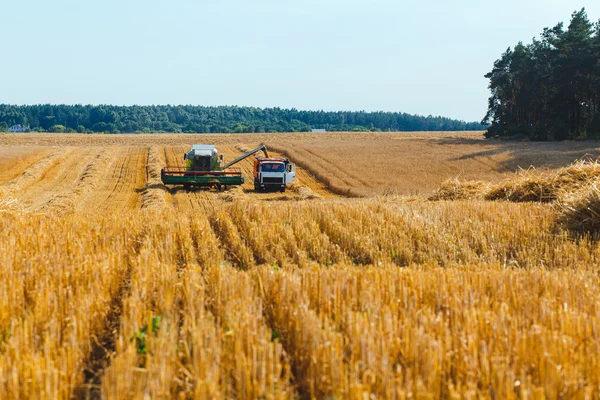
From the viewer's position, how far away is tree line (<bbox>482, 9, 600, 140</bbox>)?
56625 mm

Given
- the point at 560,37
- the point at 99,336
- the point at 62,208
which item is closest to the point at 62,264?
the point at 99,336

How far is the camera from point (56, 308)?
581cm

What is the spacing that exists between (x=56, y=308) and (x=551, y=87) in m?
66.0

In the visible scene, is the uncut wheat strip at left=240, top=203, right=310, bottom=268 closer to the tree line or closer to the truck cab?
the truck cab

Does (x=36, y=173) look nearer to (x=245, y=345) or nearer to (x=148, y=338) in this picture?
(x=148, y=338)

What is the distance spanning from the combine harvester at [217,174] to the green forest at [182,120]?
305 ft

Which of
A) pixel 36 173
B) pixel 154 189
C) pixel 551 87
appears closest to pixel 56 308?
pixel 154 189

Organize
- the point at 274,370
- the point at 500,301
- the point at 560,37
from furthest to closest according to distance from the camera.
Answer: the point at 560,37
the point at 500,301
the point at 274,370

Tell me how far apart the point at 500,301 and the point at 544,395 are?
95.6 inches

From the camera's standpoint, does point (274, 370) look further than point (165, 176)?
No

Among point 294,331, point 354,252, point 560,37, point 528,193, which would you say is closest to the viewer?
point 294,331

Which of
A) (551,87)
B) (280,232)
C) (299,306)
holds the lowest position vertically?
(280,232)

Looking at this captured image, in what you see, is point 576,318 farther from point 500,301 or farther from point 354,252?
point 354,252

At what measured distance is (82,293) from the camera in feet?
21.4
